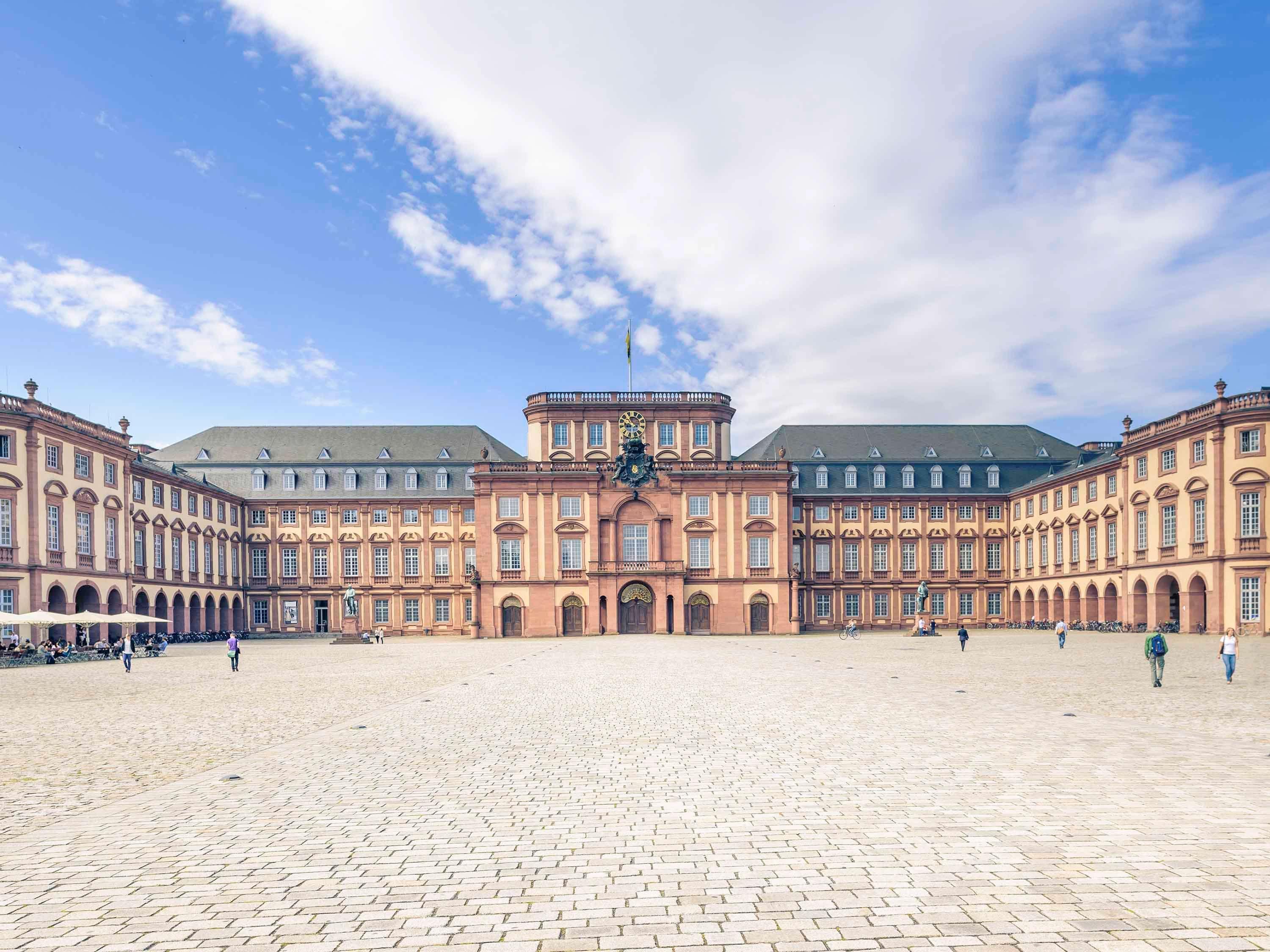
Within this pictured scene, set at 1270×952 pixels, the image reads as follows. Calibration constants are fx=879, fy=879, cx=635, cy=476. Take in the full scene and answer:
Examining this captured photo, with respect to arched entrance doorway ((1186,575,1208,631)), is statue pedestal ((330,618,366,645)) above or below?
below

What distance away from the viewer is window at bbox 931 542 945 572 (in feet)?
260

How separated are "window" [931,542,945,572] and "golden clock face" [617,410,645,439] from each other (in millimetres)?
29317

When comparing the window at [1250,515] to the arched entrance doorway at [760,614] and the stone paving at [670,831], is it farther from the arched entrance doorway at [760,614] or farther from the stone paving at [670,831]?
the stone paving at [670,831]

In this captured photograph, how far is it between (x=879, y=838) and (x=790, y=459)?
70886 millimetres

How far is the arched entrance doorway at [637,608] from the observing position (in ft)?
219

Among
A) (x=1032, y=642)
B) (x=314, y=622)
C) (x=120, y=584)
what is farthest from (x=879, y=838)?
(x=314, y=622)

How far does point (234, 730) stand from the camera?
1764 cm

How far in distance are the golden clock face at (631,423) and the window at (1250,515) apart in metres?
40.2

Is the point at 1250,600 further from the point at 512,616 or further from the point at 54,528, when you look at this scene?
the point at 54,528

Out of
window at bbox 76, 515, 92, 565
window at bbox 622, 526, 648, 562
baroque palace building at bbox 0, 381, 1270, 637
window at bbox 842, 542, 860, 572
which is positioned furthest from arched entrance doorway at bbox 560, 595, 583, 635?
window at bbox 76, 515, 92, 565

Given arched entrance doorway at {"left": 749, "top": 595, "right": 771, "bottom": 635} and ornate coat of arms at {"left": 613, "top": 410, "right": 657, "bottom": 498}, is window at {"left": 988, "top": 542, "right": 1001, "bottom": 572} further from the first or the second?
ornate coat of arms at {"left": 613, "top": 410, "right": 657, "bottom": 498}

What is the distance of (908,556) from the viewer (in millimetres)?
79250

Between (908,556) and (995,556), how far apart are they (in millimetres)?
8162

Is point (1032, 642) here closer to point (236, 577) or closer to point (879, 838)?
point (879, 838)
